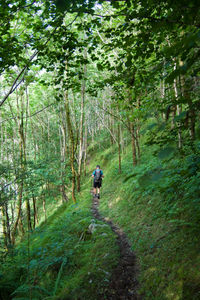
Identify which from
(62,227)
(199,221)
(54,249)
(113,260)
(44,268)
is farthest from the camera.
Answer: (62,227)

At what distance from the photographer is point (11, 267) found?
4.67 m

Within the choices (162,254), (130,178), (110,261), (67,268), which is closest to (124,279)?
(110,261)

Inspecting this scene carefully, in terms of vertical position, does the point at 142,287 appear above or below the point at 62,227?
above

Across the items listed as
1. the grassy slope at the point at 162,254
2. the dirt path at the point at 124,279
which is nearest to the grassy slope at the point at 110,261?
the grassy slope at the point at 162,254

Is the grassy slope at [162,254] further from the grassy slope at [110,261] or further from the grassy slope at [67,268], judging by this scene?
the grassy slope at [67,268]

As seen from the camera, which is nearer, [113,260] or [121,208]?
[113,260]

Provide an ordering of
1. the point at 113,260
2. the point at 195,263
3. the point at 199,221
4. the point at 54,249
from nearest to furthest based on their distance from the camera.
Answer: the point at 195,263 < the point at 199,221 < the point at 113,260 < the point at 54,249

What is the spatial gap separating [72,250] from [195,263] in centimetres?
305

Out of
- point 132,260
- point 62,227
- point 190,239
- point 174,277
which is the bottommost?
point 62,227

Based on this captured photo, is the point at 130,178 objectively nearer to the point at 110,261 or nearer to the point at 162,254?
the point at 162,254

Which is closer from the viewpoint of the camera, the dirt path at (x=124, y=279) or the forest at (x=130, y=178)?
the forest at (x=130, y=178)

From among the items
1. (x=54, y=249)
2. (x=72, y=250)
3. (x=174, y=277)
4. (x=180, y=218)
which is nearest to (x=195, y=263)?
(x=174, y=277)

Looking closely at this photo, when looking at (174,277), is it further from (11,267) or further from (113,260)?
(11,267)

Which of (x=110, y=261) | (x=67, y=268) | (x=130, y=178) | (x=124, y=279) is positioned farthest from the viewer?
(x=67, y=268)
